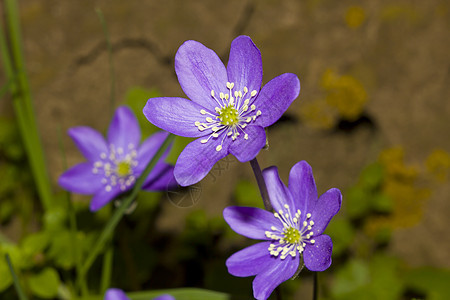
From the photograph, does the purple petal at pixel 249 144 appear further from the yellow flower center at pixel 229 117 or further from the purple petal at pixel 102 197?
the purple petal at pixel 102 197

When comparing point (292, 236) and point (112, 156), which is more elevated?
point (112, 156)

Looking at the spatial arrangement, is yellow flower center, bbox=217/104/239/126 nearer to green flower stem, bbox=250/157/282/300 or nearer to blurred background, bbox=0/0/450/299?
green flower stem, bbox=250/157/282/300

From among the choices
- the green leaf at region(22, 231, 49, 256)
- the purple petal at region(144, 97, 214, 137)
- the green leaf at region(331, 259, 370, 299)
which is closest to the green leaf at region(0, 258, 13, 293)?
the green leaf at region(22, 231, 49, 256)

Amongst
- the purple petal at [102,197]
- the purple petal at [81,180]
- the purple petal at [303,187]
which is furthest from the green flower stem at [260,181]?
the purple petal at [81,180]

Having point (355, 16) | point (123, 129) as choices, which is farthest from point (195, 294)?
point (355, 16)

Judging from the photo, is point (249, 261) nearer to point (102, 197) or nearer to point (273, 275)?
point (273, 275)
